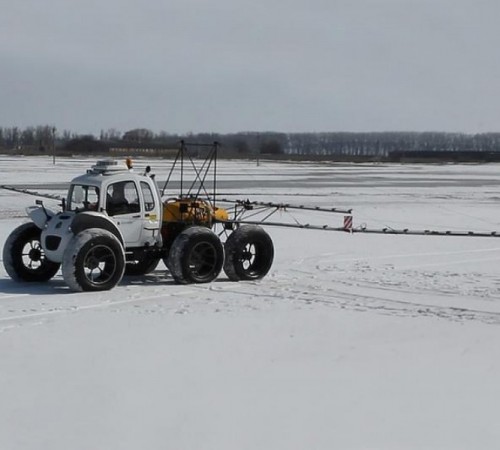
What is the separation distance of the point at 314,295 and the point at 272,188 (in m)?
A: 32.6

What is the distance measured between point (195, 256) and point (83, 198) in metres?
2.11

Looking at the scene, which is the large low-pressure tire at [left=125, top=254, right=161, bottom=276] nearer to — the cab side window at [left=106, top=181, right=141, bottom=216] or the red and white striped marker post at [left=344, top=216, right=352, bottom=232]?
the cab side window at [left=106, top=181, right=141, bottom=216]

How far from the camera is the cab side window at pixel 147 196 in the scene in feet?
50.5

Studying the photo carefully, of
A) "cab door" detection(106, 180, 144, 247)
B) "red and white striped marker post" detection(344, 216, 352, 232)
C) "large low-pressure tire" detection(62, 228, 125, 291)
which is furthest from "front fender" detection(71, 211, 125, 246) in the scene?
"red and white striped marker post" detection(344, 216, 352, 232)

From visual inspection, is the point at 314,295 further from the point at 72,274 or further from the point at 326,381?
→ the point at 326,381

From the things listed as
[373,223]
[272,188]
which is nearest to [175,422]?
[373,223]

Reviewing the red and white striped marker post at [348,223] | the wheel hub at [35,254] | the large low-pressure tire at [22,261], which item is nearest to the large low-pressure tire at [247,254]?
the red and white striped marker post at [348,223]

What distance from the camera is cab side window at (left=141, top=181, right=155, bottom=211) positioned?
15.4m

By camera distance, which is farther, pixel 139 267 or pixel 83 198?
pixel 139 267

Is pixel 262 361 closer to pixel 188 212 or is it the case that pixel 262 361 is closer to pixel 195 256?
pixel 195 256

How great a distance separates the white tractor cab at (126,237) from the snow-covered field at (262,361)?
349 mm

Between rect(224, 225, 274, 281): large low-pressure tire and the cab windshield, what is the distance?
7.90ft

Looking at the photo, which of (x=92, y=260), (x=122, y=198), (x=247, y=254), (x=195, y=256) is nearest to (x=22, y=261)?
(x=92, y=260)

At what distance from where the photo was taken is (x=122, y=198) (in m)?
15.2
